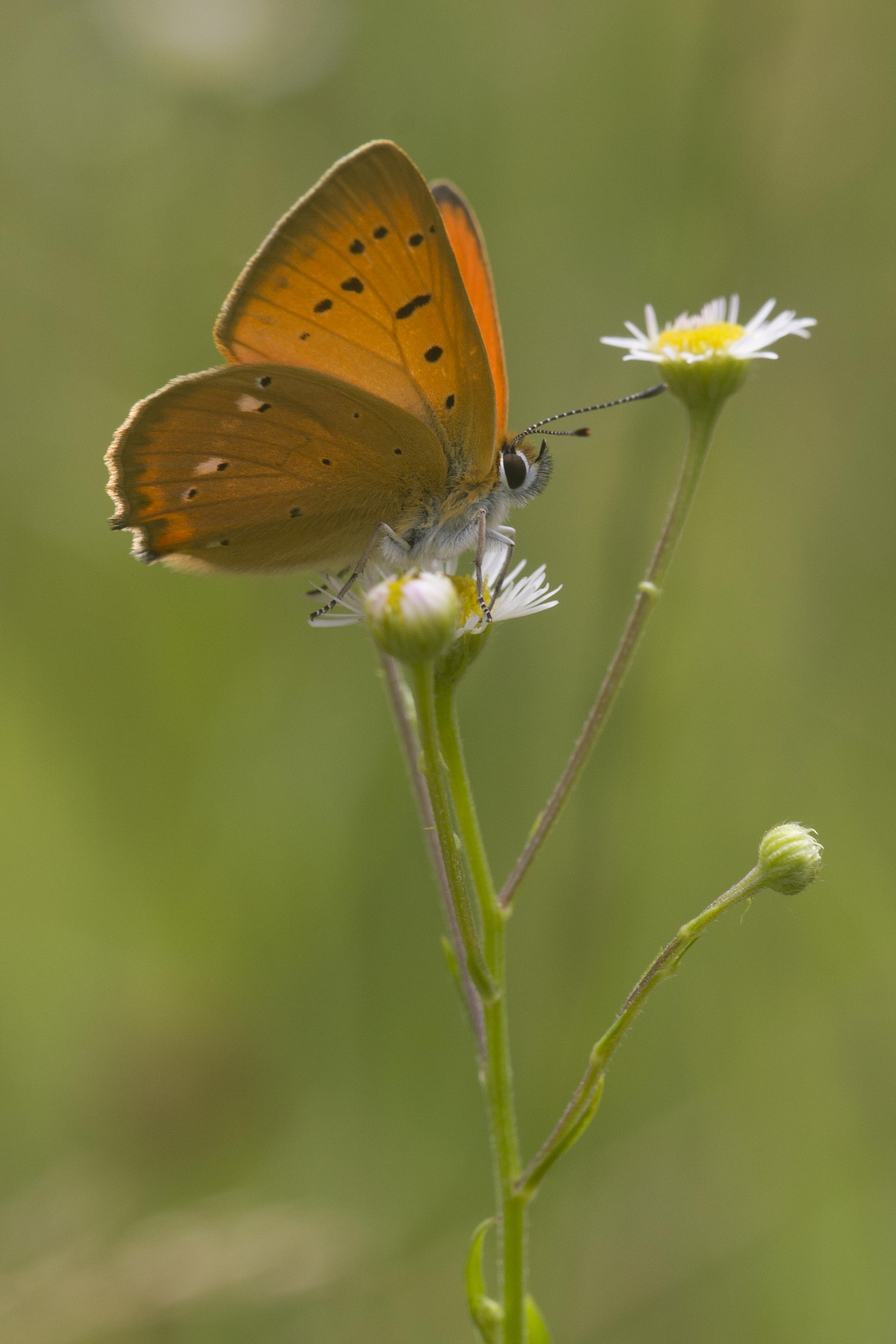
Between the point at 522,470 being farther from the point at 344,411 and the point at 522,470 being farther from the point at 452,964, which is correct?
the point at 452,964

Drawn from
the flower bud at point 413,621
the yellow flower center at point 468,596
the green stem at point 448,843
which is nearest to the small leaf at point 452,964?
the green stem at point 448,843

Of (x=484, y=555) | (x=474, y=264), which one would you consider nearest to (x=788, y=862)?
(x=484, y=555)

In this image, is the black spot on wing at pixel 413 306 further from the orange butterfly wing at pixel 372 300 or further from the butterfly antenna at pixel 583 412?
the butterfly antenna at pixel 583 412

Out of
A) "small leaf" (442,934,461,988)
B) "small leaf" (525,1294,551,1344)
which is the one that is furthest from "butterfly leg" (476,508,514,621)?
"small leaf" (525,1294,551,1344)

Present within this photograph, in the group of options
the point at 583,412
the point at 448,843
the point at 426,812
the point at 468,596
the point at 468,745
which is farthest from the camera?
the point at 468,745

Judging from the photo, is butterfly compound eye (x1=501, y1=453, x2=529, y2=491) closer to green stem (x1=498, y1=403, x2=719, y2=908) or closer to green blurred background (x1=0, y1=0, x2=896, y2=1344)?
green blurred background (x1=0, y1=0, x2=896, y2=1344)

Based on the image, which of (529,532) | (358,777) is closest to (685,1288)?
(358,777)

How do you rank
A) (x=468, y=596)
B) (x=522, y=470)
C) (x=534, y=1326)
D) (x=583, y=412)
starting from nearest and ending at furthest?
(x=534, y=1326)
(x=468, y=596)
(x=522, y=470)
(x=583, y=412)
